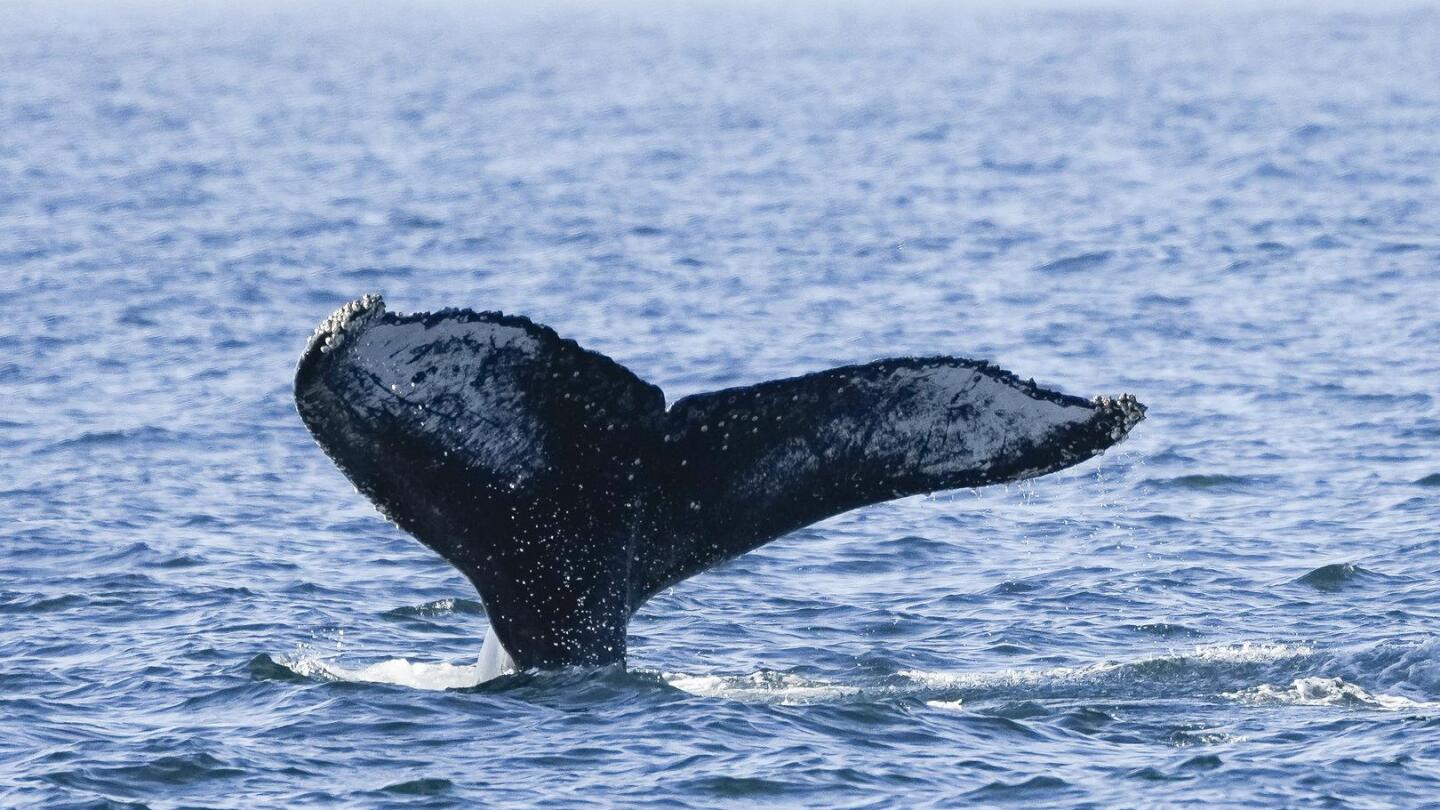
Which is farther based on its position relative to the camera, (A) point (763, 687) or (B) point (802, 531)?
(B) point (802, 531)

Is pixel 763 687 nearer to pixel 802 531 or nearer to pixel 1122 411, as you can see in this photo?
pixel 1122 411

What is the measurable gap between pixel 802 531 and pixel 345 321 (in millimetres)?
7960

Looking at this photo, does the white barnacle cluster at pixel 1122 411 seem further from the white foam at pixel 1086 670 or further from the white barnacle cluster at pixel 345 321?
the white foam at pixel 1086 670

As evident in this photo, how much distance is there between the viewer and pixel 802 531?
16.4m

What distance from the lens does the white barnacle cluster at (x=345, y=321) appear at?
875 cm

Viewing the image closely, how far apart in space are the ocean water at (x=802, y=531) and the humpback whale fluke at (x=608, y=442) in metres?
1.09

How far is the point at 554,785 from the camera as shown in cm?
1003

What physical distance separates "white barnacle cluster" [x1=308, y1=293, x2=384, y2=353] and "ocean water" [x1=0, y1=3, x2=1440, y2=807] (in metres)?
2.27

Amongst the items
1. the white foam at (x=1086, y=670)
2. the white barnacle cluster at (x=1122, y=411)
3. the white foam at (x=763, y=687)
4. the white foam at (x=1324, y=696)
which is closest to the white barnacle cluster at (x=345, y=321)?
the white barnacle cluster at (x=1122, y=411)

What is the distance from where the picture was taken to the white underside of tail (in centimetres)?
1081

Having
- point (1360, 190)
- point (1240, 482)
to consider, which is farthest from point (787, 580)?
point (1360, 190)

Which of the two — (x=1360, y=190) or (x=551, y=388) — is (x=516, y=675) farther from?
(x=1360, y=190)

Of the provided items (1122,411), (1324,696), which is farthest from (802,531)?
(1122,411)

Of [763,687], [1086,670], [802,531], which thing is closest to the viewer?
[763,687]
